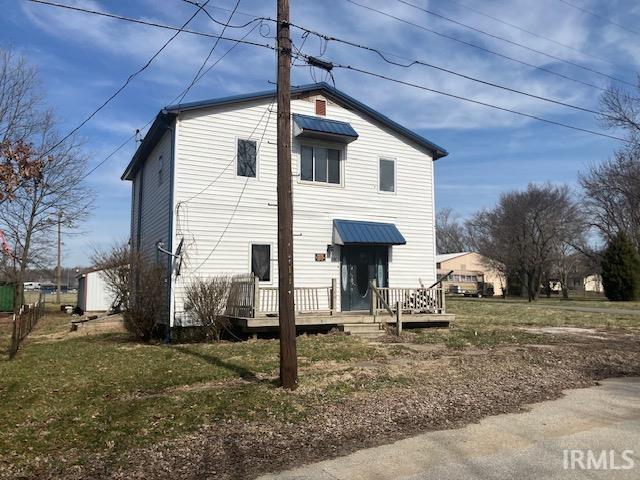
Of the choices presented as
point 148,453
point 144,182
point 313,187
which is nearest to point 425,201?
point 313,187

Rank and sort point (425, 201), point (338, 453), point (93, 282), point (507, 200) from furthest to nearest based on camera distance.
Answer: point (507, 200) → point (93, 282) → point (425, 201) → point (338, 453)

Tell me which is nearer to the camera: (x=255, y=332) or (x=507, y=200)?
(x=255, y=332)

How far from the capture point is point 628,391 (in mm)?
8461

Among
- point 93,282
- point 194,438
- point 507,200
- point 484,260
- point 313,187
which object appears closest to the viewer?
point 194,438

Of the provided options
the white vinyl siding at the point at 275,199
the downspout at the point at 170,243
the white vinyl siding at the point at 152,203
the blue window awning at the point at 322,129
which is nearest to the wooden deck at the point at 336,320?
the downspout at the point at 170,243

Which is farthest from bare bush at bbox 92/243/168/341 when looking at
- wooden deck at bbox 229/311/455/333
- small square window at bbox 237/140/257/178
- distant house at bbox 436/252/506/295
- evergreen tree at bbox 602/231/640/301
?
distant house at bbox 436/252/506/295

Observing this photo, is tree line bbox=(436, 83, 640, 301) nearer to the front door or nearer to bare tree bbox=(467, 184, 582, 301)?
bare tree bbox=(467, 184, 582, 301)

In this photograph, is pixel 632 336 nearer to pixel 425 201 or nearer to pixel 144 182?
pixel 425 201

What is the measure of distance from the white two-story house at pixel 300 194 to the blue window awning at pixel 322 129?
0.12 ft

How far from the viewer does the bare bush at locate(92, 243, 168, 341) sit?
14234 millimetres

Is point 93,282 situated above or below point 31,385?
above

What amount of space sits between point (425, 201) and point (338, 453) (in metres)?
14.9

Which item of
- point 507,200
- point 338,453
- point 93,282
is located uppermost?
point 507,200

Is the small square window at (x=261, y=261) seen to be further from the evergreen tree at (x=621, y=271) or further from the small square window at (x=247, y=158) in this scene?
the evergreen tree at (x=621, y=271)
